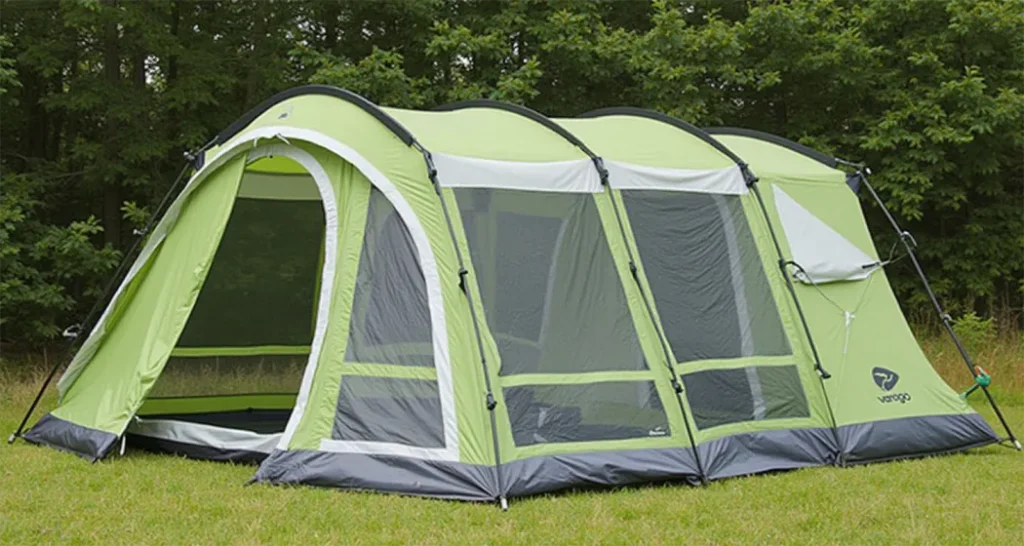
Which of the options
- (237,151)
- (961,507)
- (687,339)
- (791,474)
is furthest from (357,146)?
(961,507)

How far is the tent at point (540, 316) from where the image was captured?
5371mm

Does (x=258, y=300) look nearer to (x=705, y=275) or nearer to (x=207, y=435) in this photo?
(x=207, y=435)

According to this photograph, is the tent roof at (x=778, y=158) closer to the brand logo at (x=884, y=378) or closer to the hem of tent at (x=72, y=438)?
the brand logo at (x=884, y=378)

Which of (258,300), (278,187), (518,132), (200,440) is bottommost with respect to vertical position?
(200,440)

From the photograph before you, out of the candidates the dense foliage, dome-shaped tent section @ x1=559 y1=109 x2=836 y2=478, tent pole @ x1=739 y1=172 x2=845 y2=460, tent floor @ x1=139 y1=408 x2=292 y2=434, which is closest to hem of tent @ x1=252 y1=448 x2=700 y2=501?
dome-shaped tent section @ x1=559 y1=109 x2=836 y2=478

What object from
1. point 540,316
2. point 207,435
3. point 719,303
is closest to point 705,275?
point 719,303

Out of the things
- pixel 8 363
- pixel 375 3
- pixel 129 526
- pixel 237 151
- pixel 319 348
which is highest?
pixel 375 3

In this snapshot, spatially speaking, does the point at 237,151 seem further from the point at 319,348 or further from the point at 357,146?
the point at 319,348

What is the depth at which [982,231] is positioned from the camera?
1350cm

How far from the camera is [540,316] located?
5.63 m

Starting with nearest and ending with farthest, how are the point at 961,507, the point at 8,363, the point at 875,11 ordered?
the point at 961,507 < the point at 8,363 < the point at 875,11

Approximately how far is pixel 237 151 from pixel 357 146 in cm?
88

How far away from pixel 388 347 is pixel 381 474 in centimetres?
65

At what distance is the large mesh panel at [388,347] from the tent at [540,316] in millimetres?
11
